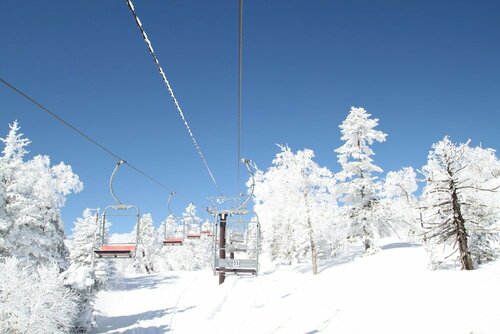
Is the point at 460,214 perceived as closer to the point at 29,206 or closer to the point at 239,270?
the point at 239,270

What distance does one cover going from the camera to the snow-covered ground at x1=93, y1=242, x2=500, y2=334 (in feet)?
53.3

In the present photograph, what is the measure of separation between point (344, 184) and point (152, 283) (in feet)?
103

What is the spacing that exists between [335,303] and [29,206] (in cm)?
2233

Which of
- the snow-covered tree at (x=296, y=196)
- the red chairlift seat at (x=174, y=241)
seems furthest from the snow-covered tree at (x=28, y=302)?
the snow-covered tree at (x=296, y=196)

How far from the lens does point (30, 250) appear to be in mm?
25969

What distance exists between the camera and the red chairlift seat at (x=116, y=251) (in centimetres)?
1478

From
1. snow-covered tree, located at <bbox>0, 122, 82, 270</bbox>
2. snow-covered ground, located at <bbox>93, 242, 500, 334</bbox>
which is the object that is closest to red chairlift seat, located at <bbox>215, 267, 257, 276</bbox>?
snow-covered ground, located at <bbox>93, 242, 500, 334</bbox>

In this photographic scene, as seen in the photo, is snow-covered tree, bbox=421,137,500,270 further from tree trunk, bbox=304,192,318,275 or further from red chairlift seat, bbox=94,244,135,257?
red chairlift seat, bbox=94,244,135,257

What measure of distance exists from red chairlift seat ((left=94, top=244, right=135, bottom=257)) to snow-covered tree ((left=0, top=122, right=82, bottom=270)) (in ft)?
44.4

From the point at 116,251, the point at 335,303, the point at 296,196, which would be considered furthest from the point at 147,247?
the point at 116,251

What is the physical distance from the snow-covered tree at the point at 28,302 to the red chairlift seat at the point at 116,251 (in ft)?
37.5

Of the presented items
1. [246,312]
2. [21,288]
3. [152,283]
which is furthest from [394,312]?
[152,283]

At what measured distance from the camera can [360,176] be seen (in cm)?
3481

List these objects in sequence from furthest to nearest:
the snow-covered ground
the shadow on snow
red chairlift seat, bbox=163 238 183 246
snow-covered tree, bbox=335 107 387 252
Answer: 1. the shadow on snow
2. snow-covered tree, bbox=335 107 387 252
3. red chairlift seat, bbox=163 238 183 246
4. the snow-covered ground
